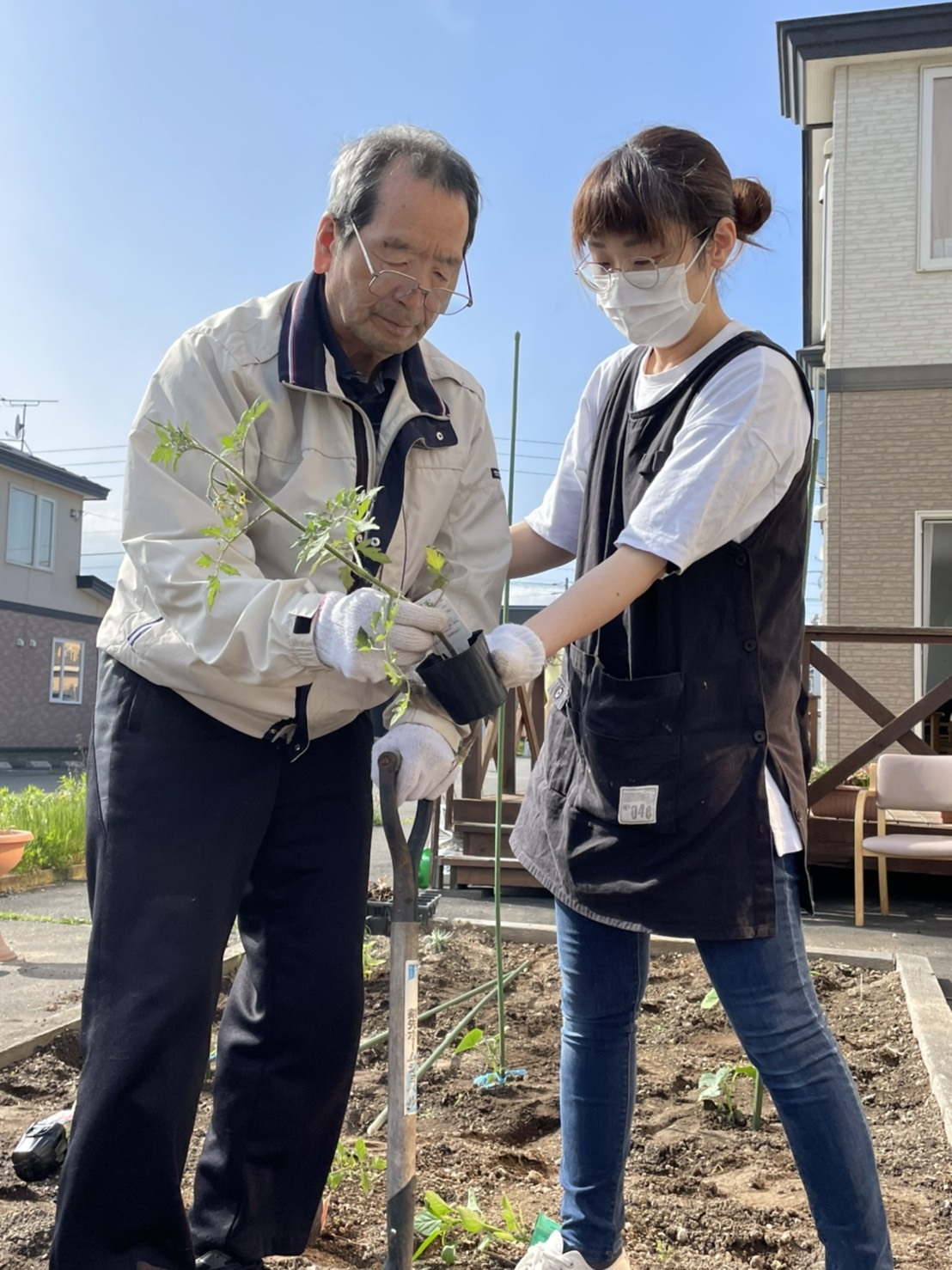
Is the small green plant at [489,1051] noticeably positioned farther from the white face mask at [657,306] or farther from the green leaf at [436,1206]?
the white face mask at [657,306]

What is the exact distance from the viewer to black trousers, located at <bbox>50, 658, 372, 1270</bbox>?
5.36ft

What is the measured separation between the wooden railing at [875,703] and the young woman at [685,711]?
491 centimetres

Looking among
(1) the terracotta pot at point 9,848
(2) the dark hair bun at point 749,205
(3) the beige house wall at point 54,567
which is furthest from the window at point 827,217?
(3) the beige house wall at point 54,567

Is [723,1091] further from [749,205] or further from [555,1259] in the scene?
[749,205]

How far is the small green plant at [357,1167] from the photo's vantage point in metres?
2.26

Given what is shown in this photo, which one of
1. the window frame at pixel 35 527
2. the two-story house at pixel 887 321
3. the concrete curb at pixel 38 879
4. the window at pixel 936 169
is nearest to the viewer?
the concrete curb at pixel 38 879

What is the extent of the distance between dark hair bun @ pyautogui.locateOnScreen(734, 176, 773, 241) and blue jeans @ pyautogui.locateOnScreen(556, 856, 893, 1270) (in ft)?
Answer: 3.53

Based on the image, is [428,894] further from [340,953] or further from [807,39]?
[807,39]

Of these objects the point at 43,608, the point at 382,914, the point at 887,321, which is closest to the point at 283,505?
the point at 382,914

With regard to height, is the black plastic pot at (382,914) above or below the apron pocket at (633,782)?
below

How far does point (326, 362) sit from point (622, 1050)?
1.27 m

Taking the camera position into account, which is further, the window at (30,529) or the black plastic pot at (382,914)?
A: the window at (30,529)

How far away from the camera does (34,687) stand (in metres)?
27.9

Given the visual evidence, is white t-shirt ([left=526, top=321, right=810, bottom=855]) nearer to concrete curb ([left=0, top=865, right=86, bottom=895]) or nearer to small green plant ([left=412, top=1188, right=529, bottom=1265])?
small green plant ([left=412, top=1188, right=529, bottom=1265])
